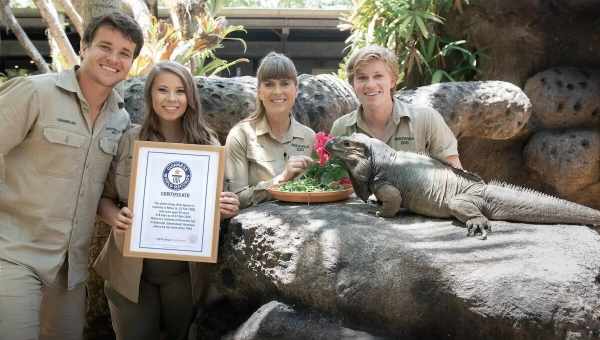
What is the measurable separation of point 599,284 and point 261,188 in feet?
6.46

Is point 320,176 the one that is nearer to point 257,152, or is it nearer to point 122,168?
point 257,152

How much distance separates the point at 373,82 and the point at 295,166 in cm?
80

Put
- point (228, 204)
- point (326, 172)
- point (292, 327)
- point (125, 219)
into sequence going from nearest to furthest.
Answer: point (292, 327)
point (125, 219)
point (228, 204)
point (326, 172)

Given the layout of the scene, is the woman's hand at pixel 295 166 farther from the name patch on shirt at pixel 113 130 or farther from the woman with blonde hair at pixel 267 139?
the name patch on shirt at pixel 113 130

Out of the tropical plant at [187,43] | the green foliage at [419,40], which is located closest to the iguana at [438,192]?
the green foliage at [419,40]

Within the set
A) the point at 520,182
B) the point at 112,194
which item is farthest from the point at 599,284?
the point at 520,182

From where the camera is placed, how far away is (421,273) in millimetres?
2564

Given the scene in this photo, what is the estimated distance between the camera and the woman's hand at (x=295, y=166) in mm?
3365

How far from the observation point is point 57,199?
119 inches

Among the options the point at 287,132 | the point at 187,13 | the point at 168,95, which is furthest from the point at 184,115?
the point at 187,13

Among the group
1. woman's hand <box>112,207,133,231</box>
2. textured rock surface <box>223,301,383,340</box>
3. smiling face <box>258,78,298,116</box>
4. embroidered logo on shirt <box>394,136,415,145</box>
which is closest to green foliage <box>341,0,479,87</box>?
embroidered logo on shirt <box>394,136,415,145</box>

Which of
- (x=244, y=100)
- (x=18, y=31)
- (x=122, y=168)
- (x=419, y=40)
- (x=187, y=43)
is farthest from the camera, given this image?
(x=18, y=31)

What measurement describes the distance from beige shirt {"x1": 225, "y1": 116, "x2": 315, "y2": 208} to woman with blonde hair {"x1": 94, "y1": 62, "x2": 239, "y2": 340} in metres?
0.28

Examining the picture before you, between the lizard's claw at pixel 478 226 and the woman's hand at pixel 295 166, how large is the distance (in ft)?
3.44
